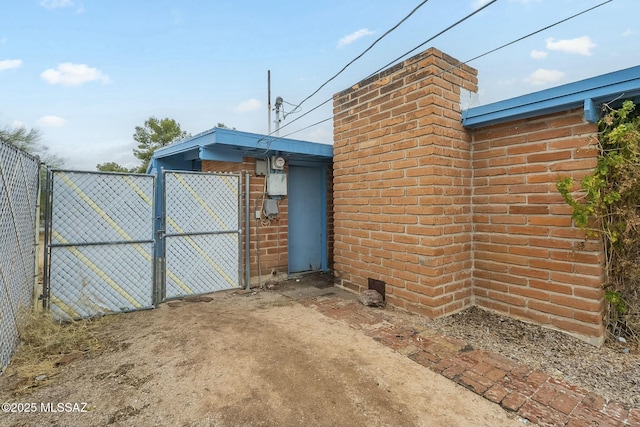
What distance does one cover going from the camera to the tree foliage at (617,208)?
2.46m

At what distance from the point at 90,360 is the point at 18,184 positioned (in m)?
1.84

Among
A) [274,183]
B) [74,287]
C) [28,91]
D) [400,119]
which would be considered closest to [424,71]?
[400,119]

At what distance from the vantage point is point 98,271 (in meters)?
3.59

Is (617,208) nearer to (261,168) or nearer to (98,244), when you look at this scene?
(261,168)

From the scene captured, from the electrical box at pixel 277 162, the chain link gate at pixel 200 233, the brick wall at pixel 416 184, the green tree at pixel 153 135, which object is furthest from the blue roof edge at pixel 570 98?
the green tree at pixel 153 135

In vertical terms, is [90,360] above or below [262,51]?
below

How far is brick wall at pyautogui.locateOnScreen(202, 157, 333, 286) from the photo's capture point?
198 inches

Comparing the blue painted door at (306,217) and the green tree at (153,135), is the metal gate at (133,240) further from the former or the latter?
the green tree at (153,135)

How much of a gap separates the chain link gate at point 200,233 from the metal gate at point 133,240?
0.01 meters

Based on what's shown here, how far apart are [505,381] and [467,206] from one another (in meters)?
2.09

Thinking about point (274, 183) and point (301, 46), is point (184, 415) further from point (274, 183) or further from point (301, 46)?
point (301, 46)

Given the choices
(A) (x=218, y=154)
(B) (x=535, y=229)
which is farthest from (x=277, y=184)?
(B) (x=535, y=229)

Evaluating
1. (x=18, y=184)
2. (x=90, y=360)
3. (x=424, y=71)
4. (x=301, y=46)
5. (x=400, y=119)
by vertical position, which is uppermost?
(x=301, y=46)

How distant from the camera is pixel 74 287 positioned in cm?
345
